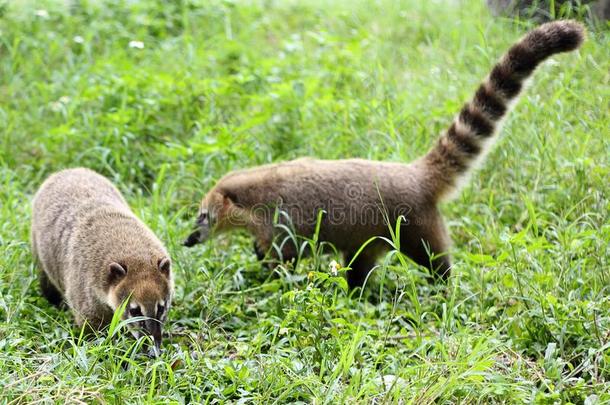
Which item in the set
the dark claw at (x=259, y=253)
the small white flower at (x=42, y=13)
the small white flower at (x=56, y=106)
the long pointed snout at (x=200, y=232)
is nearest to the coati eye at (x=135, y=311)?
the long pointed snout at (x=200, y=232)

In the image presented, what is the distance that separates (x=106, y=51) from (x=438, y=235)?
14.1ft

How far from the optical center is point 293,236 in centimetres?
491

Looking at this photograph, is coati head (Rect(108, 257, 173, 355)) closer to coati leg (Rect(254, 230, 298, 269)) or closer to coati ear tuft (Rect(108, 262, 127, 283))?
coati ear tuft (Rect(108, 262, 127, 283))

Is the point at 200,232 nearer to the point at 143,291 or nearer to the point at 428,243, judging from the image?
the point at 143,291

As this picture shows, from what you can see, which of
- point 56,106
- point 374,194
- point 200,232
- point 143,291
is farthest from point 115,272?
point 56,106

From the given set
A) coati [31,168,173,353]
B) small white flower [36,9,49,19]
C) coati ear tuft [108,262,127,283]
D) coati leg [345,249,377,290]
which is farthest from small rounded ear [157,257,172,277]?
small white flower [36,9,49,19]

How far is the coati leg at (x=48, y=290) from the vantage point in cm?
500

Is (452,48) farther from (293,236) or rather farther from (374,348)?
(374,348)

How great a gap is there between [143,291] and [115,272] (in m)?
0.20

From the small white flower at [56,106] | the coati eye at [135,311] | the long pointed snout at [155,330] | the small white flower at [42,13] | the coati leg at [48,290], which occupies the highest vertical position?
the small white flower at [42,13]

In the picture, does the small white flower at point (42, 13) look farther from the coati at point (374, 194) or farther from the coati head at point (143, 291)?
the coati head at point (143, 291)

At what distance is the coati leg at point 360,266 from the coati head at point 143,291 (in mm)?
1379

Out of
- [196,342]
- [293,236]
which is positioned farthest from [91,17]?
[196,342]

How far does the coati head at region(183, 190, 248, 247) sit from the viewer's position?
5301mm
